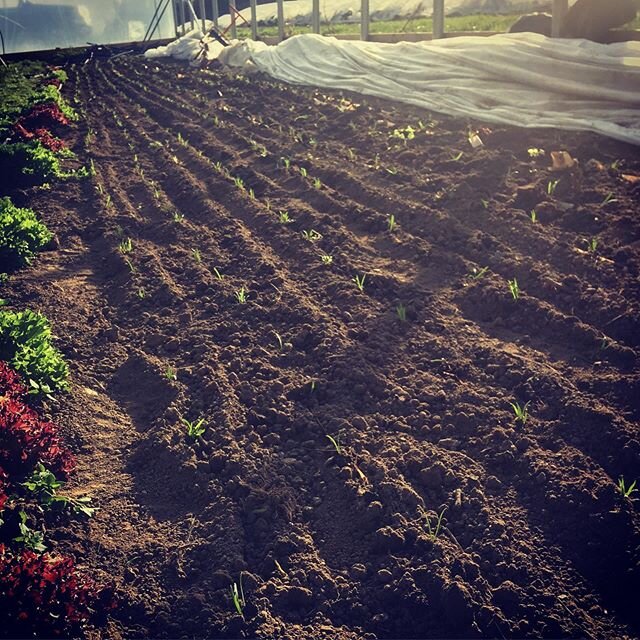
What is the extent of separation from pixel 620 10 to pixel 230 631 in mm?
9564

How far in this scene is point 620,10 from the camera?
9430mm

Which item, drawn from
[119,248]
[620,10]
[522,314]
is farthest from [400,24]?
[522,314]

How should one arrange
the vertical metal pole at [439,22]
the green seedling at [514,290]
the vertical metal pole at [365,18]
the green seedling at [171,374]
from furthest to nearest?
the vertical metal pole at [365,18] → the vertical metal pole at [439,22] → the green seedling at [514,290] → the green seedling at [171,374]

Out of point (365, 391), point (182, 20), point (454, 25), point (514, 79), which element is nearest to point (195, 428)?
point (365, 391)

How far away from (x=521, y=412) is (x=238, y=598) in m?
1.73

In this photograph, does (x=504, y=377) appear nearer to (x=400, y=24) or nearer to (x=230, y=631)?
(x=230, y=631)

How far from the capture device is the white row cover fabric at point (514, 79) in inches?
297

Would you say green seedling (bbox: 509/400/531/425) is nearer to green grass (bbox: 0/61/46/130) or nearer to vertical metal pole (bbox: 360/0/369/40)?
green grass (bbox: 0/61/46/130)

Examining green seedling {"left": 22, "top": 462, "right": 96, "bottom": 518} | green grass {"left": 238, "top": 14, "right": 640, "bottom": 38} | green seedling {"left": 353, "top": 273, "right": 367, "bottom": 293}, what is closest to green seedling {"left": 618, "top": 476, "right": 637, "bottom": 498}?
green seedling {"left": 353, "top": 273, "right": 367, "bottom": 293}

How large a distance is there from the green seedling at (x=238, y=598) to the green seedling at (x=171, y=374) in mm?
1697

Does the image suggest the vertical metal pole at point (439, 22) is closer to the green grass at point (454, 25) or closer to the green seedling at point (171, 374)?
the green grass at point (454, 25)

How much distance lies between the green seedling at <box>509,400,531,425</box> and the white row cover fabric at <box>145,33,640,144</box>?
14.0ft

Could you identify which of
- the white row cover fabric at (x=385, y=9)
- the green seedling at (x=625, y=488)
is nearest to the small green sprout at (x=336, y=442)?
the green seedling at (x=625, y=488)

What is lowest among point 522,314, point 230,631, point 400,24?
point 230,631
